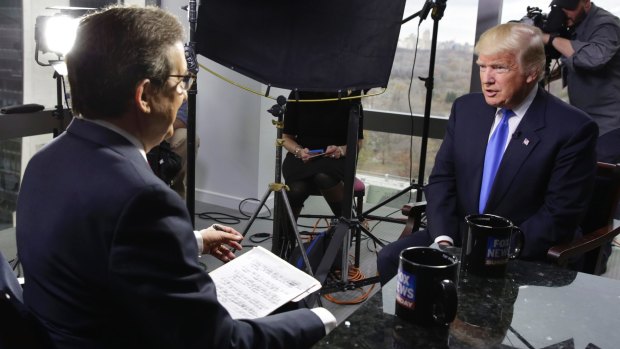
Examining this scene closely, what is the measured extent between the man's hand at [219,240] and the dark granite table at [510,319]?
1.40ft

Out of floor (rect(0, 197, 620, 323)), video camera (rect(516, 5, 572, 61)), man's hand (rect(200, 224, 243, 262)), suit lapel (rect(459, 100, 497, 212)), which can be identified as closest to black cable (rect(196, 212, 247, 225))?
floor (rect(0, 197, 620, 323))

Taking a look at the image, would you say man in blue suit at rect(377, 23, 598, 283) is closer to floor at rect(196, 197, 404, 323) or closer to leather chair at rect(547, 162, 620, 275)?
leather chair at rect(547, 162, 620, 275)

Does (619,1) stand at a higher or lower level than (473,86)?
higher

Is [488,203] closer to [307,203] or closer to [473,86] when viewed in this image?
[473,86]

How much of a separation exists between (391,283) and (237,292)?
32 cm

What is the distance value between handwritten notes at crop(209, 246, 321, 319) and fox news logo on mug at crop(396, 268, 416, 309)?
0.93ft

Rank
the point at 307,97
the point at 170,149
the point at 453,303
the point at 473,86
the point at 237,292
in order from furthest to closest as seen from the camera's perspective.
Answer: the point at 473,86 < the point at 170,149 < the point at 307,97 < the point at 237,292 < the point at 453,303

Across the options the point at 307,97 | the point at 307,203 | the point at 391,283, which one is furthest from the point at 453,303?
the point at 307,203

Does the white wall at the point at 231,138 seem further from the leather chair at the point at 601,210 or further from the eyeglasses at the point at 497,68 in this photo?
the leather chair at the point at 601,210

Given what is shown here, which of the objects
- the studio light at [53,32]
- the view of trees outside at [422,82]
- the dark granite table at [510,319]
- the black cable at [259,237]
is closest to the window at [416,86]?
the view of trees outside at [422,82]

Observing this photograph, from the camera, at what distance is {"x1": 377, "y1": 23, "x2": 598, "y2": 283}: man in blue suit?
69.7 inches

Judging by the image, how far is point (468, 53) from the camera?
12.3ft

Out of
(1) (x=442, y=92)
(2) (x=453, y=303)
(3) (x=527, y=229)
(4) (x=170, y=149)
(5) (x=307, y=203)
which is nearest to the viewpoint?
(2) (x=453, y=303)

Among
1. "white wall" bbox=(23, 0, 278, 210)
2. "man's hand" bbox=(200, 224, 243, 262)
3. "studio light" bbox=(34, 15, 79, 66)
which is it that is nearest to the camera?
"man's hand" bbox=(200, 224, 243, 262)
